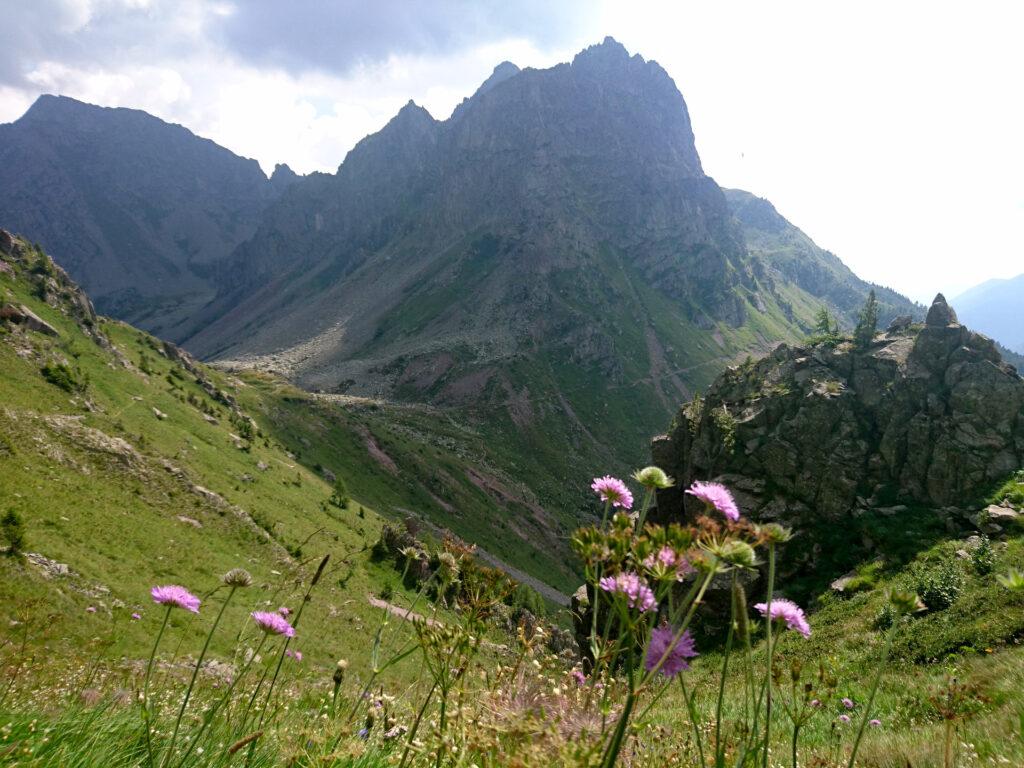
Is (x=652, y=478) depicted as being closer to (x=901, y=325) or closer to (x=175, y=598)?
(x=175, y=598)

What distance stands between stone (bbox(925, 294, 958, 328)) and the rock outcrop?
0.08 metres

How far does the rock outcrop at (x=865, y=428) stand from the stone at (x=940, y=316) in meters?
0.08

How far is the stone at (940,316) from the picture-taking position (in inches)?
1320

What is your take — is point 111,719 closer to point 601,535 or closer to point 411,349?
point 601,535

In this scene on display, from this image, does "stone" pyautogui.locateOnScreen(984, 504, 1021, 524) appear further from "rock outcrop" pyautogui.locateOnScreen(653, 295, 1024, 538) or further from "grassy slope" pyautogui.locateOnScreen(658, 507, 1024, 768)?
"grassy slope" pyautogui.locateOnScreen(658, 507, 1024, 768)

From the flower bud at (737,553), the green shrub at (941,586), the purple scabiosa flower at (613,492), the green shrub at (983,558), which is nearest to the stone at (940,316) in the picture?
the green shrub at (983,558)

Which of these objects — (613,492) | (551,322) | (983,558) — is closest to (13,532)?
(613,492)

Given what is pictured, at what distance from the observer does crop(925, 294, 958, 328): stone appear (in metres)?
33.5

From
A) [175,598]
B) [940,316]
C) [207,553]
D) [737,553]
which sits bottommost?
[207,553]

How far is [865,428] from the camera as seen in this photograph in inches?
1192

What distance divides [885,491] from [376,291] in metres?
180

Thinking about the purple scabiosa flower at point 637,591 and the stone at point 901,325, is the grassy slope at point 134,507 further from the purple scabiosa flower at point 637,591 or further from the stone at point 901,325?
the stone at point 901,325

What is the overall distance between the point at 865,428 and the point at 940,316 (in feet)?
35.5

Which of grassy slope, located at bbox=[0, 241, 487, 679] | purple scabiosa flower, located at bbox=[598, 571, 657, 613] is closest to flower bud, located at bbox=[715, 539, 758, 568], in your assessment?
purple scabiosa flower, located at bbox=[598, 571, 657, 613]
